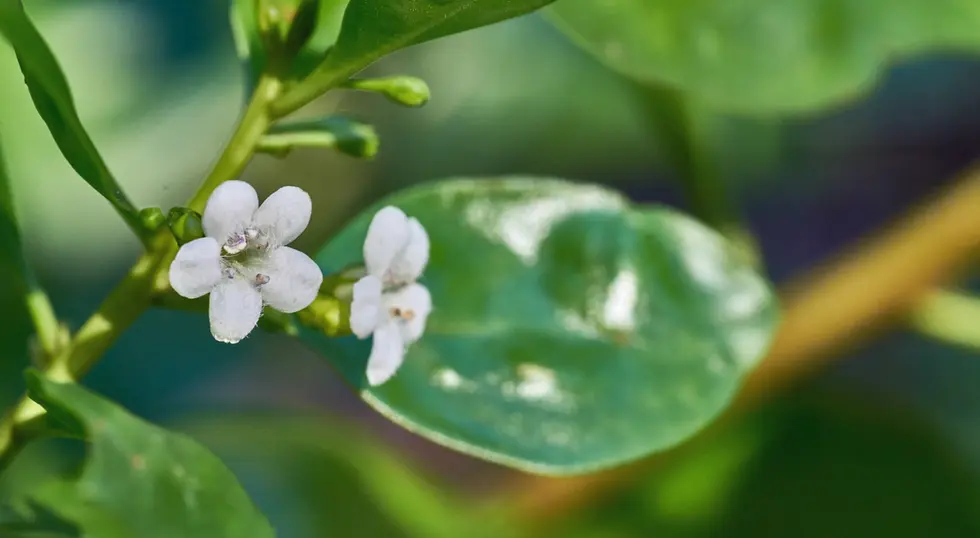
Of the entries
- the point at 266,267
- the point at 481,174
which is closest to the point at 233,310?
the point at 266,267

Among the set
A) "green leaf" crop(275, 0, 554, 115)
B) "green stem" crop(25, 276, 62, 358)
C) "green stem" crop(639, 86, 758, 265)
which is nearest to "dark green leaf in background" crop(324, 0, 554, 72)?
"green leaf" crop(275, 0, 554, 115)

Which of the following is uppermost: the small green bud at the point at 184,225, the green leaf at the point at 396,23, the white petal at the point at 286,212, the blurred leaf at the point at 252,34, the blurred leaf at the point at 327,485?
the green leaf at the point at 396,23

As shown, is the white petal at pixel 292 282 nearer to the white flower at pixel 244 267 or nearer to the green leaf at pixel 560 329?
the white flower at pixel 244 267

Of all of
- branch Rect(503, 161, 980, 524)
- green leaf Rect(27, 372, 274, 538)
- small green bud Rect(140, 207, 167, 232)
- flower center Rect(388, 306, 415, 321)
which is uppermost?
branch Rect(503, 161, 980, 524)

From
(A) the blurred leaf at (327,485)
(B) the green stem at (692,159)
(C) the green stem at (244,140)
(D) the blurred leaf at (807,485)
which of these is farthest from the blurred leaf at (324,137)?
(D) the blurred leaf at (807,485)

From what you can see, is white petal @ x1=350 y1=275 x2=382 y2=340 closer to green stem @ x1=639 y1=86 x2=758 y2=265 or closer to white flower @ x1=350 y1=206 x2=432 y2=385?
white flower @ x1=350 y1=206 x2=432 y2=385

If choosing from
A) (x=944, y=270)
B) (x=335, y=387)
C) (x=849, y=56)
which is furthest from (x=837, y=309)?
(x=335, y=387)
